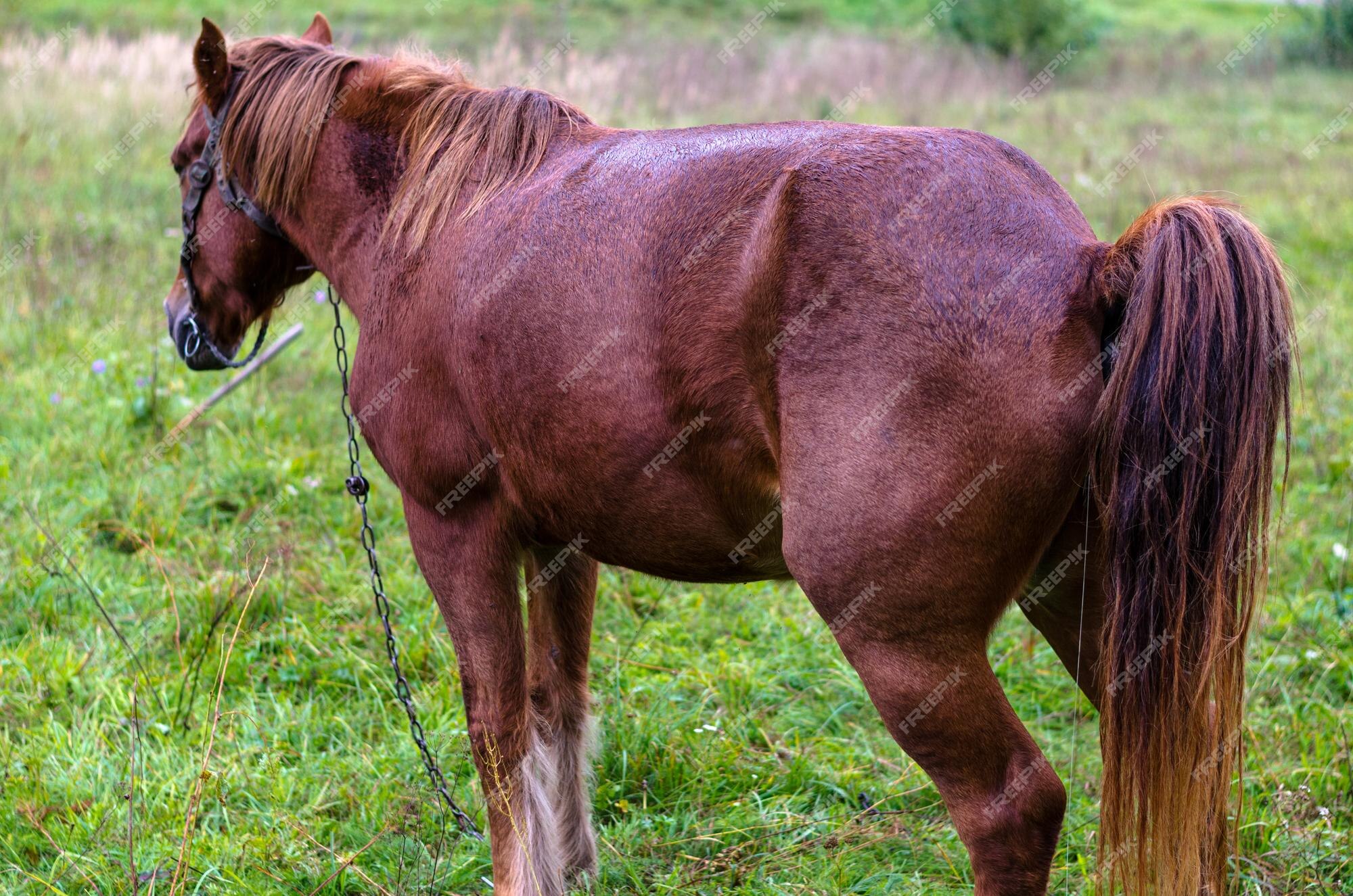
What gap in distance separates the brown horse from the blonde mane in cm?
3

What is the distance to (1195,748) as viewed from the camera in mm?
1999

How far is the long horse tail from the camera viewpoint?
185 centimetres

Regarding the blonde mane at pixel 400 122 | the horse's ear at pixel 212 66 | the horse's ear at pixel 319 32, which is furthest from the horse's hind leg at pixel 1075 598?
the horse's ear at pixel 319 32

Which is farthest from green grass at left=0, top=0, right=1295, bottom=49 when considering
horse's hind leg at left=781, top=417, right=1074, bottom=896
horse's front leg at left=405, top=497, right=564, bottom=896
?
horse's hind leg at left=781, top=417, right=1074, bottom=896

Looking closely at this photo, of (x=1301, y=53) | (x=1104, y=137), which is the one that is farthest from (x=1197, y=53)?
(x=1104, y=137)

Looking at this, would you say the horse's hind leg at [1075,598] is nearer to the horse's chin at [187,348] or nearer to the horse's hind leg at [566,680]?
the horse's hind leg at [566,680]

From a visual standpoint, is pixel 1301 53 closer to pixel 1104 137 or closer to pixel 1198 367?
pixel 1104 137

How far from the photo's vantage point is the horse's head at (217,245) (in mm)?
3178

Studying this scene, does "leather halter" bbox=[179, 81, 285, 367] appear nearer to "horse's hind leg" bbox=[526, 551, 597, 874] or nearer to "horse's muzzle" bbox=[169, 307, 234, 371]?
"horse's muzzle" bbox=[169, 307, 234, 371]

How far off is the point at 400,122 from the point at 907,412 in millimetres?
1791

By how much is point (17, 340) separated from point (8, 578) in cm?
270

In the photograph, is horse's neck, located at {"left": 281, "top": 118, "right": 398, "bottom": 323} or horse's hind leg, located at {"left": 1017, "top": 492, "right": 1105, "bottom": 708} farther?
horse's neck, located at {"left": 281, "top": 118, "right": 398, "bottom": 323}

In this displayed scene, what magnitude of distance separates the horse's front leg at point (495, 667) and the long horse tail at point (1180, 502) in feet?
4.73

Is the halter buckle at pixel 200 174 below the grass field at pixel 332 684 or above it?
above
